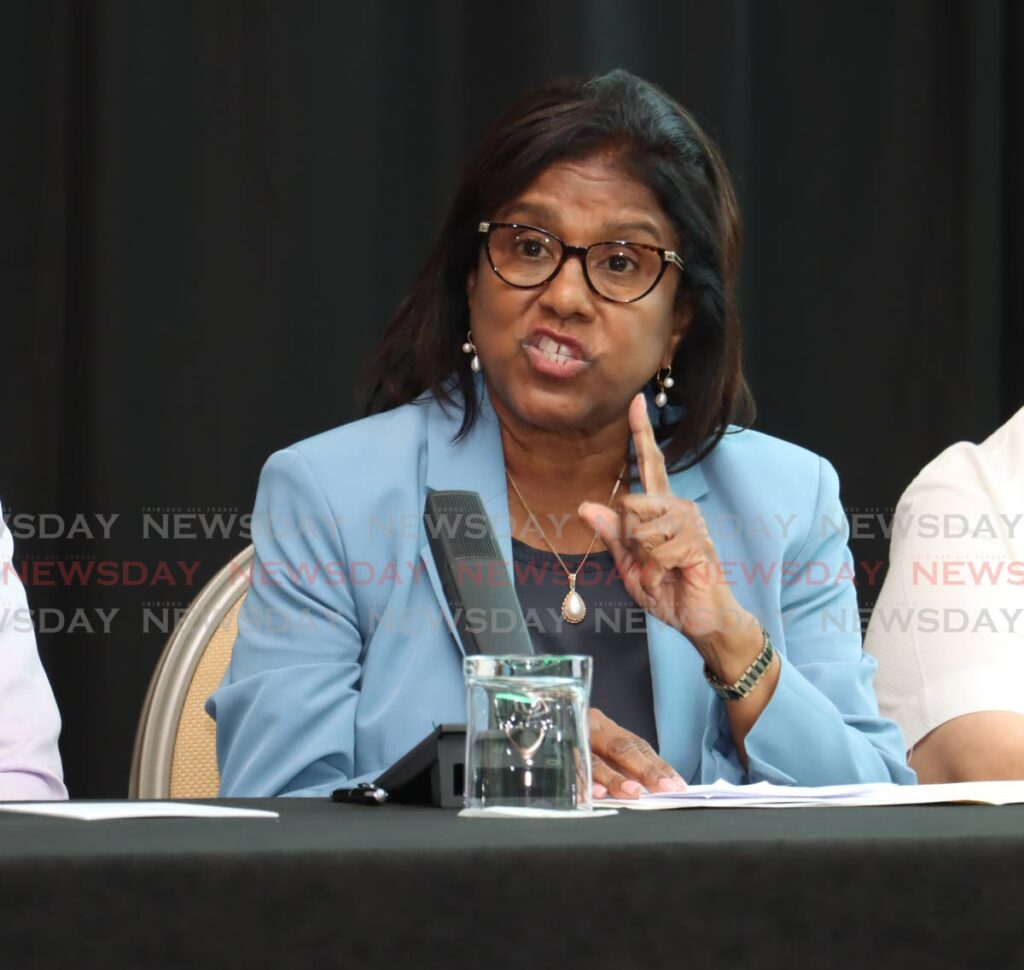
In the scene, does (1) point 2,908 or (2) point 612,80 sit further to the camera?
(2) point 612,80

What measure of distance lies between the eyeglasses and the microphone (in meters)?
0.45

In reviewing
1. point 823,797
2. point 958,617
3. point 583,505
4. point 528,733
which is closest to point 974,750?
point 958,617

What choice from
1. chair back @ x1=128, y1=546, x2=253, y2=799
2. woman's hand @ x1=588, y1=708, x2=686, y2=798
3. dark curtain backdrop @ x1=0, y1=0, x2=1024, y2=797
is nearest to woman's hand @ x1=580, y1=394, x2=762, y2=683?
woman's hand @ x1=588, y1=708, x2=686, y2=798

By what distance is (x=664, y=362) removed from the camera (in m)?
1.96

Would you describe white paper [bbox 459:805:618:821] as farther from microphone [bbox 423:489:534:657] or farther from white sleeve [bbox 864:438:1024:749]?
white sleeve [bbox 864:438:1024:749]

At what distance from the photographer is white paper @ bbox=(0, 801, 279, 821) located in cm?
86

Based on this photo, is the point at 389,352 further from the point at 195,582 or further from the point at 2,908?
the point at 2,908

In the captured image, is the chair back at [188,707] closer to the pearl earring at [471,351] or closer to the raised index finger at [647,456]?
the pearl earring at [471,351]

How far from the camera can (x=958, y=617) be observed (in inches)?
75.6

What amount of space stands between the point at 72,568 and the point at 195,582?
0.57 ft

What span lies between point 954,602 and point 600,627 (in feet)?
1.45

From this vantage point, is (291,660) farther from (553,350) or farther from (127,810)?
(127,810)

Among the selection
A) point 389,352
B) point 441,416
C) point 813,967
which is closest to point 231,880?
point 813,967

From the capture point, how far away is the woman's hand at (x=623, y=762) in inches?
53.4
